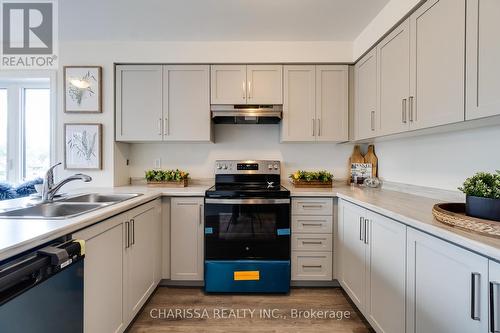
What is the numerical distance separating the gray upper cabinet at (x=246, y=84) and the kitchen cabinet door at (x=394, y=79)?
938 mm

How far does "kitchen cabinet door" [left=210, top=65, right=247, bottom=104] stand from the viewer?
2.50 meters

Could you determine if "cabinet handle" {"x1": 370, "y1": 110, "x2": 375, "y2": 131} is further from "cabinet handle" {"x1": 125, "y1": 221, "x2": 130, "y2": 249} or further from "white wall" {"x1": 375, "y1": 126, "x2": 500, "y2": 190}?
"cabinet handle" {"x1": 125, "y1": 221, "x2": 130, "y2": 249}

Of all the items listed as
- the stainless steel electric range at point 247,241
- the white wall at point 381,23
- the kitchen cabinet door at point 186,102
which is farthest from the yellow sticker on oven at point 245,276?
the white wall at point 381,23

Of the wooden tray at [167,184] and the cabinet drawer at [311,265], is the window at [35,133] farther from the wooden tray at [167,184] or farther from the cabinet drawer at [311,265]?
the cabinet drawer at [311,265]

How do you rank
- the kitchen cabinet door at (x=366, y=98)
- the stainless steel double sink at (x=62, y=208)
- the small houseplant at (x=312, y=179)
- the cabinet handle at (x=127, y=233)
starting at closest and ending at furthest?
1. the stainless steel double sink at (x=62, y=208)
2. the cabinet handle at (x=127, y=233)
3. the kitchen cabinet door at (x=366, y=98)
4. the small houseplant at (x=312, y=179)

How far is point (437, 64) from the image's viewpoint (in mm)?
1398

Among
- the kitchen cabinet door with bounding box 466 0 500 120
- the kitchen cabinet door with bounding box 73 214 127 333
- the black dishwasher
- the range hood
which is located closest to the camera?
the black dishwasher

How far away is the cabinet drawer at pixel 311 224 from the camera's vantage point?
224 centimetres

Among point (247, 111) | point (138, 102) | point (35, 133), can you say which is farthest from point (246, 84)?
point (35, 133)

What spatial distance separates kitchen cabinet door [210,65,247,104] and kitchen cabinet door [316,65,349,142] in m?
0.79

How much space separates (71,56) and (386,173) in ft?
11.4

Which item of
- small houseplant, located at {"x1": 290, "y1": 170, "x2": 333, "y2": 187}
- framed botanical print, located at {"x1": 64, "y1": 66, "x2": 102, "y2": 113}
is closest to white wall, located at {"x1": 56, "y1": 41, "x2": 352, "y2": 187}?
framed botanical print, located at {"x1": 64, "y1": 66, "x2": 102, "y2": 113}

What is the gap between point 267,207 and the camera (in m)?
2.18

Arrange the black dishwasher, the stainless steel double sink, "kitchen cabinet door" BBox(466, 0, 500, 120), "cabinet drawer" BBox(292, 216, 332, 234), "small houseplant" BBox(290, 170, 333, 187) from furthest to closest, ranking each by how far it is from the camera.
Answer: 1. "small houseplant" BBox(290, 170, 333, 187)
2. "cabinet drawer" BBox(292, 216, 332, 234)
3. the stainless steel double sink
4. "kitchen cabinet door" BBox(466, 0, 500, 120)
5. the black dishwasher
